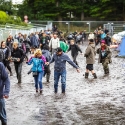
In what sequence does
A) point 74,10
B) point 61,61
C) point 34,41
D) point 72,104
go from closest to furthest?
point 72,104 → point 61,61 → point 34,41 → point 74,10

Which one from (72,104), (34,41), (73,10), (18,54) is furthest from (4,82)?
(73,10)

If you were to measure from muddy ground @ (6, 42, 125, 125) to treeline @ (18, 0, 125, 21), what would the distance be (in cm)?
5728

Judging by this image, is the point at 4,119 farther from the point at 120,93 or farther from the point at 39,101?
the point at 120,93

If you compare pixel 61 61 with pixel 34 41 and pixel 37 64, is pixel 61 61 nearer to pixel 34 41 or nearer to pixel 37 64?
pixel 37 64

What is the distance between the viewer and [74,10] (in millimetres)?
78188

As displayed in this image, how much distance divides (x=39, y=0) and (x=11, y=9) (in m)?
13.8

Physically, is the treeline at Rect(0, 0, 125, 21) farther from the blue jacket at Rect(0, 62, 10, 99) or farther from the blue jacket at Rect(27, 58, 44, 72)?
the blue jacket at Rect(0, 62, 10, 99)

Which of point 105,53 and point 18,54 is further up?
point 18,54

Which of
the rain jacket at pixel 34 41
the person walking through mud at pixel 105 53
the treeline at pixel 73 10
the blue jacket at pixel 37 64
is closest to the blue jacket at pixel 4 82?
the blue jacket at pixel 37 64

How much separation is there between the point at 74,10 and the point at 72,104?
2580 inches

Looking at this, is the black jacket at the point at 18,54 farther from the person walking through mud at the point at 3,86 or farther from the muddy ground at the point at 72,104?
the person walking through mud at the point at 3,86

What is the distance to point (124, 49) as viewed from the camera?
672 inches

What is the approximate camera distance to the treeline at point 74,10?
7575 cm

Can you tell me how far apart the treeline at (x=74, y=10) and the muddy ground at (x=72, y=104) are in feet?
188
